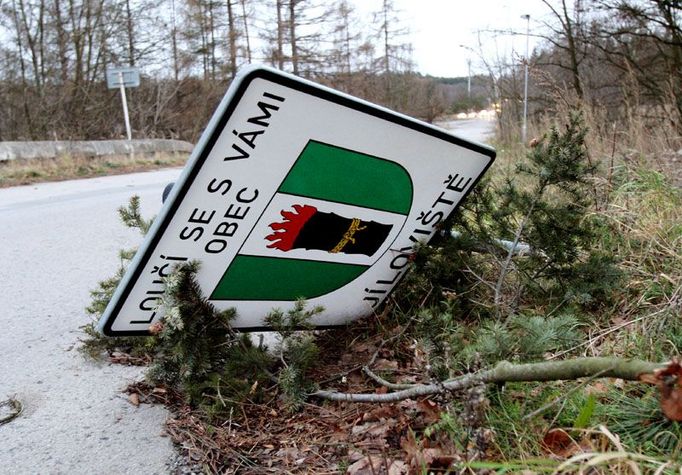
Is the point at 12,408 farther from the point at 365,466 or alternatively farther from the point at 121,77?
the point at 121,77

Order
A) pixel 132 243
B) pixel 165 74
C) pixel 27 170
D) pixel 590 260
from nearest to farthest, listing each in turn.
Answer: pixel 590 260
pixel 132 243
pixel 27 170
pixel 165 74

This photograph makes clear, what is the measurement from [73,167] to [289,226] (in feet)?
37.1

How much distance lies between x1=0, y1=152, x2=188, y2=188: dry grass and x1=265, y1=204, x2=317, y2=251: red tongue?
939 centimetres

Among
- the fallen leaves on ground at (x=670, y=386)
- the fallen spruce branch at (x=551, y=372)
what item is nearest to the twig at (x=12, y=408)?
the fallen spruce branch at (x=551, y=372)

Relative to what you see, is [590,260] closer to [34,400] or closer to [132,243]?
[34,400]

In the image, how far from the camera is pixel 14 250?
4715 millimetres

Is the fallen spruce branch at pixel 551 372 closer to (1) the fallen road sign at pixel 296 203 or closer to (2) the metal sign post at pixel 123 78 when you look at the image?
(1) the fallen road sign at pixel 296 203

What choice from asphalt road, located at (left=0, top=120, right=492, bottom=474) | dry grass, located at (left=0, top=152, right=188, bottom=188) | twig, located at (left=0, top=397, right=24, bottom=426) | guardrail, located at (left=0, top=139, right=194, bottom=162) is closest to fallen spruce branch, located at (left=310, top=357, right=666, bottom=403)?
asphalt road, located at (left=0, top=120, right=492, bottom=474)

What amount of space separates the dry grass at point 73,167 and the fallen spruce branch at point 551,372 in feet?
33.4

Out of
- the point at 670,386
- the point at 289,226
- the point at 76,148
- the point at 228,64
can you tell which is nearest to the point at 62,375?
the point at 289,226

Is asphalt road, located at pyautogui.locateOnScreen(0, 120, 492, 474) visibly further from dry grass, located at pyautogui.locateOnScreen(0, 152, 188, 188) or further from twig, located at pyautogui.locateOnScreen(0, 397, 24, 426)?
dry grass, located at pyautogui.locateOnScreen(0, 152, 188, 188)

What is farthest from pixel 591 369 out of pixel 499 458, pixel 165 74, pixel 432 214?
pixel 165 74

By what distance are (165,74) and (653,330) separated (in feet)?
74.4

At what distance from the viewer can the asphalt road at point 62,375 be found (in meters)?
1.73
